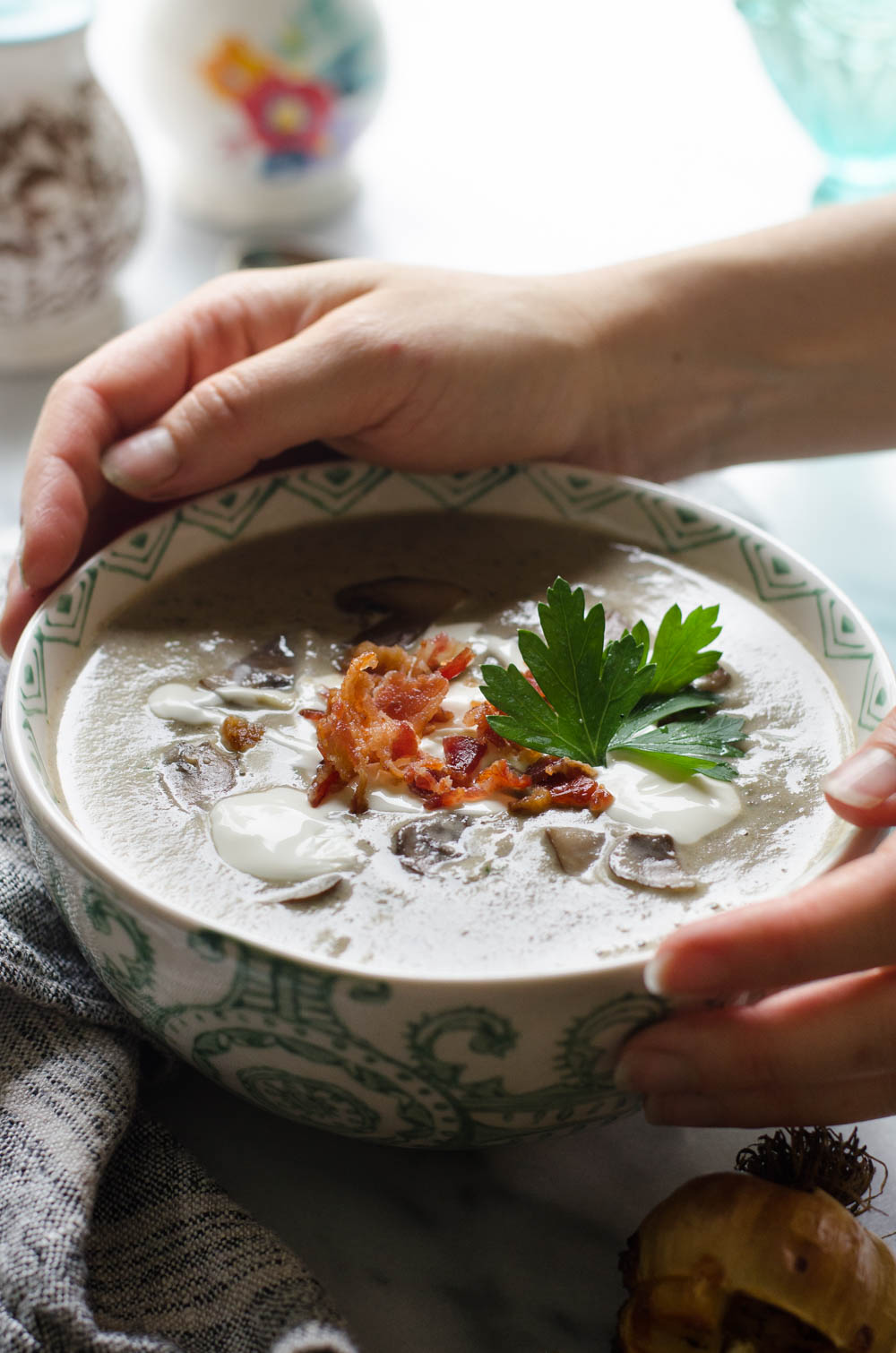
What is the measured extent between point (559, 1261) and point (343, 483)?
3.61ft

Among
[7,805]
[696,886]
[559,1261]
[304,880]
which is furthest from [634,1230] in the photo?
[7,805]

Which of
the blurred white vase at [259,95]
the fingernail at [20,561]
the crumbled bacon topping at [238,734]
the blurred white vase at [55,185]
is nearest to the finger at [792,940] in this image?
the crumbled bacon topping at [238,734]

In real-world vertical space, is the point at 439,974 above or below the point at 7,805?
above

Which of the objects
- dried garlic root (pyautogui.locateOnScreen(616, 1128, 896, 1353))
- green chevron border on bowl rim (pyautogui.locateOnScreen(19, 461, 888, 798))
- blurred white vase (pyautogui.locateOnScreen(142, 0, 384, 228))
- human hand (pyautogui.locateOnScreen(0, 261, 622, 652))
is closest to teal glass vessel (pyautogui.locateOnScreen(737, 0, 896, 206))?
blurred white vase (pyautogui.locateOnScreen(142, 0, 384, 228))

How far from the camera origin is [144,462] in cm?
184

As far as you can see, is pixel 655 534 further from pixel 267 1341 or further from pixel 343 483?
pixel 267 1341

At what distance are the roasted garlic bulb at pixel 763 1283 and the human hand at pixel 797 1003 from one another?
0.10 meters

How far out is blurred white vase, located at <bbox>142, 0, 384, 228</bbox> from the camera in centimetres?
311

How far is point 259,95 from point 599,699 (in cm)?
223

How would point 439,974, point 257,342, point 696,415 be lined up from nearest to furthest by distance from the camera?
point 439,974 → point 257,342 → point 696,415

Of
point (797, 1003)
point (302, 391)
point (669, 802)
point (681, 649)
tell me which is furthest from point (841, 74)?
point (797, 1003)

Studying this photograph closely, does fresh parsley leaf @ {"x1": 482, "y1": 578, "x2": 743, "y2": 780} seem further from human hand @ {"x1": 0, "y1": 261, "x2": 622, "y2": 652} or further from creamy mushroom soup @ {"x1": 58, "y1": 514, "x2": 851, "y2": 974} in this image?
human hand @ {"x1": 0, "y1": 261, "x2": 622, "y2": 652}

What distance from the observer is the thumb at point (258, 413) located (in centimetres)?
185

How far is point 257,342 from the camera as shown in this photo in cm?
214
